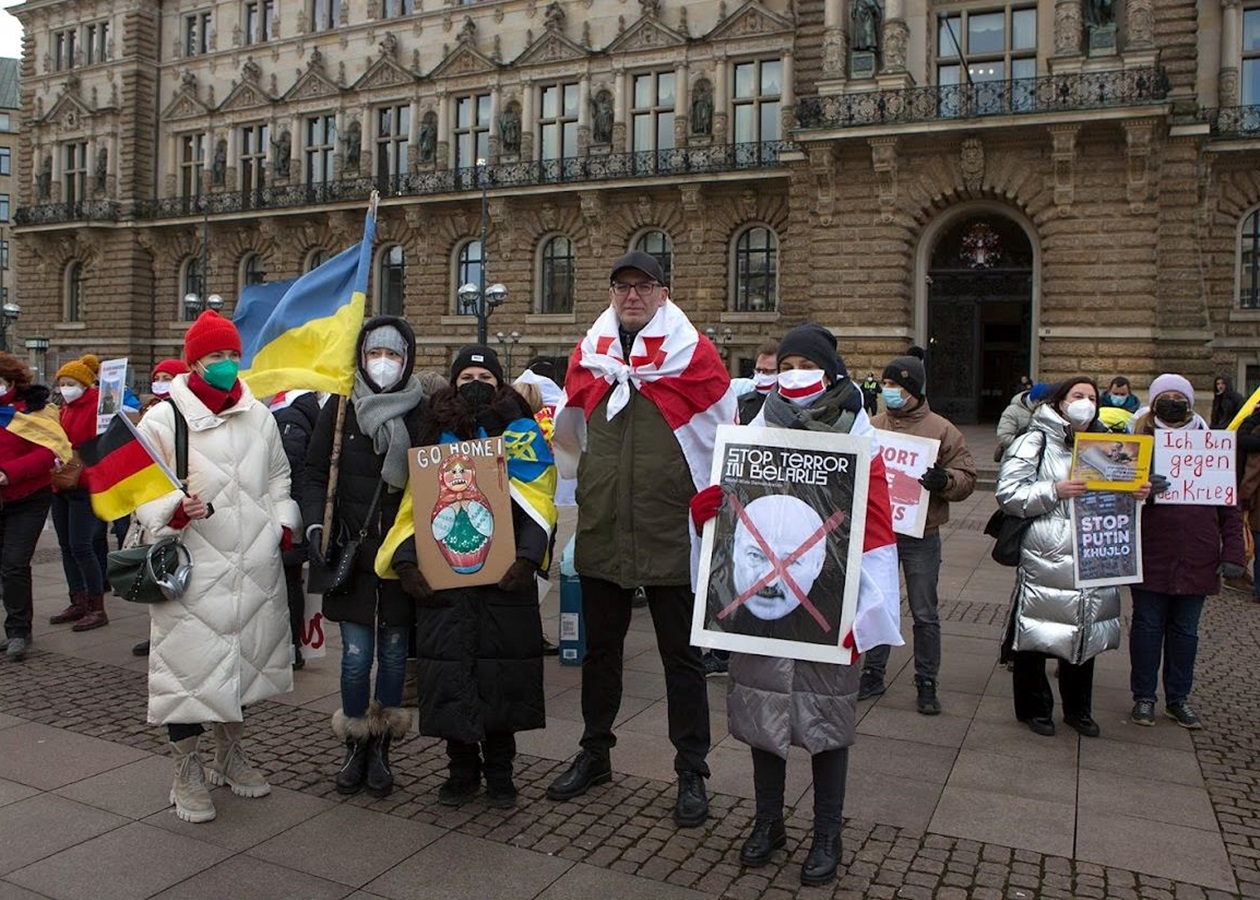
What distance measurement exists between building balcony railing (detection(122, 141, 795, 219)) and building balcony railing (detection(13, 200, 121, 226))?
4.27 feet

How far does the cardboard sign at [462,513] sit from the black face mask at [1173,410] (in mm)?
4034

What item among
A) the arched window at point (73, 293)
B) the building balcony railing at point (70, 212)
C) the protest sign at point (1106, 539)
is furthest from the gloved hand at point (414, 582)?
the arched window at point (73, 293)

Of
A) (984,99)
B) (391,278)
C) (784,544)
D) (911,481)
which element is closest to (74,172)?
(391,278)

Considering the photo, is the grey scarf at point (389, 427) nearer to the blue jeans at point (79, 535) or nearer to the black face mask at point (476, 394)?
the black face mask at point (476, 394)

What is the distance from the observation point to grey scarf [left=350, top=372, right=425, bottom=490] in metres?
4.57

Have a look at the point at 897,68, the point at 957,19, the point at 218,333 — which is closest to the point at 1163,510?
the point at 218,333

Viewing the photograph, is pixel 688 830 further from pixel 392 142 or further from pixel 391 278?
pixel 392 142

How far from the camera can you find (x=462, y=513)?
4.49 metres

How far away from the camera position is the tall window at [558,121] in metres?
34.2

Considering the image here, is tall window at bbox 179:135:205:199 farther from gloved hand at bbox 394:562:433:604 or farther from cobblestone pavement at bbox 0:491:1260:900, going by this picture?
gloved hand at bbox 394:562:433:604

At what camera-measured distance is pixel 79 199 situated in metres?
45.0

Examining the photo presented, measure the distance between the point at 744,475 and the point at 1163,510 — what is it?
3308 mm

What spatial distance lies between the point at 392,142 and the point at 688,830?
36860 millimetres

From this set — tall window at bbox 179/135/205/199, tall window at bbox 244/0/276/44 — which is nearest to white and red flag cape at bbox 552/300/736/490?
tall window at bbox 244/0/276/44
